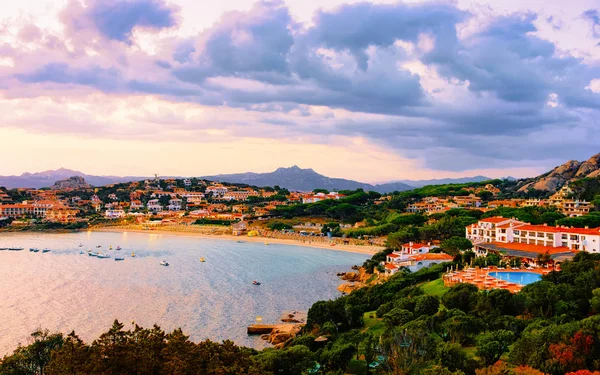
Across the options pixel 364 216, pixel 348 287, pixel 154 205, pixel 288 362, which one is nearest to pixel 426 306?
pixel 288 362

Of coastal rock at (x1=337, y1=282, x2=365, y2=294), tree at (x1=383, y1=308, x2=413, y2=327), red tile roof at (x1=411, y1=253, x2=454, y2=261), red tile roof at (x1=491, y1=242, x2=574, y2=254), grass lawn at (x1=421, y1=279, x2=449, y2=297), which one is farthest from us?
red tile roof at (x1=411, y1=253, x2=454, y2=261)

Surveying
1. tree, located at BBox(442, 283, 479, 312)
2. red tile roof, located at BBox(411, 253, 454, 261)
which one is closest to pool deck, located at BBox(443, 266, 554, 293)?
tree, located at BBox(442, 283, 479, 312)

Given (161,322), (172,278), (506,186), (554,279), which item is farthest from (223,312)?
(506,186)

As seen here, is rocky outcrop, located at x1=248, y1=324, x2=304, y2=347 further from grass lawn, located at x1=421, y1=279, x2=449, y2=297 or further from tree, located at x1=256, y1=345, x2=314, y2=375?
tree, located at x1=256, y1=345, x2=314, y2=375

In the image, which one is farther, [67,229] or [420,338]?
[67,229]

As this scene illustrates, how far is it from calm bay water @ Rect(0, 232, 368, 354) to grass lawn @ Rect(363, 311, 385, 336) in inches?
191

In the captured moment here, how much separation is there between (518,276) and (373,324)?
835 centimetres

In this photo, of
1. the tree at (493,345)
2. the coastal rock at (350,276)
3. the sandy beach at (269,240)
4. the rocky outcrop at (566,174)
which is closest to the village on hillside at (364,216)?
the sandy beach at (269,240)

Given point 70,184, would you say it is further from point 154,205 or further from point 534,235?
point 534,235

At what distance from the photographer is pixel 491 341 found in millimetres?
12547

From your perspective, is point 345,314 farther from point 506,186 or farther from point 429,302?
point 506,186

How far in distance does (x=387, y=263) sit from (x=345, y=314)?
645 inches

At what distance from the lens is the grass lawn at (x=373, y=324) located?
18.4 metres

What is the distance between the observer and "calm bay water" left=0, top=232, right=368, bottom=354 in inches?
977
